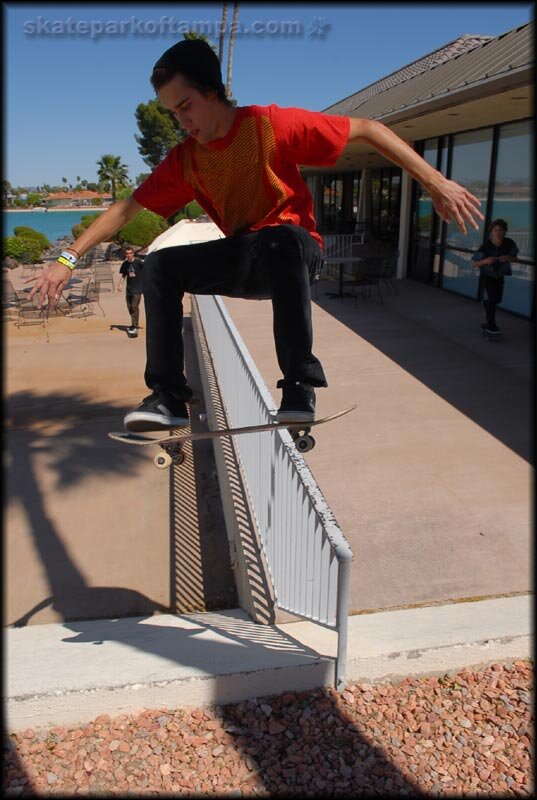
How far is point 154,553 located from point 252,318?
24.8 feet

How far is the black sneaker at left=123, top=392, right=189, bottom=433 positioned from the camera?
2801 mm

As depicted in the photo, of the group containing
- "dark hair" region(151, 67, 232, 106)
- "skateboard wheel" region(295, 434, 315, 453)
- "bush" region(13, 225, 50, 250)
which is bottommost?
"skateboard wheel" region(295, 434, 315, 453)

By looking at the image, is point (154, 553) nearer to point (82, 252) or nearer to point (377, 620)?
point (377, 620)

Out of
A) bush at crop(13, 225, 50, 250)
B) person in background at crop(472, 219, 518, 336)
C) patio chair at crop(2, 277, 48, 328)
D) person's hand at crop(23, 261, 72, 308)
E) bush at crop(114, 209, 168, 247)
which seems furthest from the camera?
bush at crop(13, 225, 50, 250)

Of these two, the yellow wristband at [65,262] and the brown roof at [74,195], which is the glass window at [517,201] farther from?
the brown roof at [74,195]

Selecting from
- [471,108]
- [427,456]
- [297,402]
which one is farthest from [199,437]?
[471,108]

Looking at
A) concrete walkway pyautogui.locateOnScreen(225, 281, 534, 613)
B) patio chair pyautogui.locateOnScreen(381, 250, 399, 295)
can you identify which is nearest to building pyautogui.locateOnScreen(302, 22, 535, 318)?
patio chair pyautogui.locateOnScreen(381, 250, 399, 295)

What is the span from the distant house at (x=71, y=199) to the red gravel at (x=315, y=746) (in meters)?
132

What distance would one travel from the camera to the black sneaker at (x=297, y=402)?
2.82 metres

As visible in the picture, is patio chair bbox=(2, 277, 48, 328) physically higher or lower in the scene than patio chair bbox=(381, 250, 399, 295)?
lower

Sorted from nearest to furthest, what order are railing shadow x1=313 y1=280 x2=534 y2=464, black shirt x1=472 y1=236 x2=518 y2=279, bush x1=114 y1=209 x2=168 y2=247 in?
railing shadow x1=313 y1=280 x2=534 y2=464 → black shirt x1=472 y1=236 x2=518 y2=279 → bush x1=114 y1=209 x2=168 y2=247

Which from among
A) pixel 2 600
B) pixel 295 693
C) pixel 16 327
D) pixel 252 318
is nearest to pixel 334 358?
pixel 252 318

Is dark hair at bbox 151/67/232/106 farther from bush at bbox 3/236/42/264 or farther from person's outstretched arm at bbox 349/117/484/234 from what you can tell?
bush at bbox 3/236/42/264

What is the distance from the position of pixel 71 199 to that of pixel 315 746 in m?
145
